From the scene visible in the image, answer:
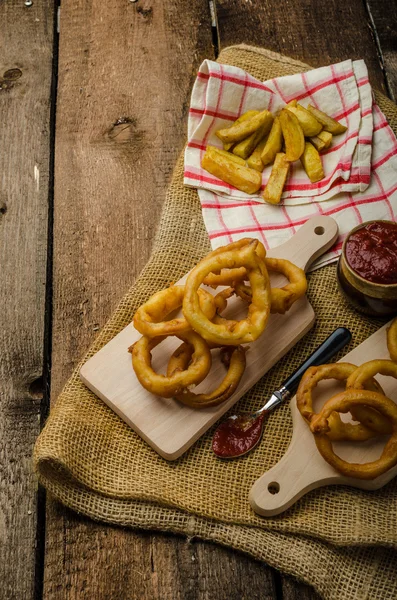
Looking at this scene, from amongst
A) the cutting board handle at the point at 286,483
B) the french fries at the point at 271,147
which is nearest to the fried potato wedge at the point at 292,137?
the french fries at the point at 271,147

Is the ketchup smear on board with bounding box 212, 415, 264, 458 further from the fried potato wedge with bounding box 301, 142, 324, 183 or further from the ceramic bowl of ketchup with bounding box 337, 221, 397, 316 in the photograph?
the fried potato wedge with bounding box 301, 142, 324, 183

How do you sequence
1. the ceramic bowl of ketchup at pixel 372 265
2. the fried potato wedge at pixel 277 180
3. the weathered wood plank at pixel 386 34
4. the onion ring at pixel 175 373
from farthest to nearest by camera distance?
1. the weathered wood plank at pixel 386 34
2. the fried potato wedge at pixel 277 180
3. the ceramic bowl of ketchup at pixel 372 265
4. the onion ring at pixel 175 373

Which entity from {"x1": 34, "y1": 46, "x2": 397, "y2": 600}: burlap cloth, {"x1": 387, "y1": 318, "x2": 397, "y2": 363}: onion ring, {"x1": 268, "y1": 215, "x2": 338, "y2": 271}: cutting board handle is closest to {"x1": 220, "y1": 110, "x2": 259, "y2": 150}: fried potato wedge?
{"x1": 268, "y1": 215, "x2": 338, "y2": 271}: cutting board handle

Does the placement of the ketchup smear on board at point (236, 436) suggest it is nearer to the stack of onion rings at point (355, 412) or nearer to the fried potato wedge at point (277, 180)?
the stack of onion rings at point (355, 412)

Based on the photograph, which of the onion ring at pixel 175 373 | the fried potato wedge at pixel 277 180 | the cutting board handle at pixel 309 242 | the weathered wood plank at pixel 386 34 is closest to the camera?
the onion ring at pixel 175 373

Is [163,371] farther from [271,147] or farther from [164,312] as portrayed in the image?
[271,147]

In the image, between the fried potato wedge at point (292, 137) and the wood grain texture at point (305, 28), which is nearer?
the fried potato wedge at point (292, 137)

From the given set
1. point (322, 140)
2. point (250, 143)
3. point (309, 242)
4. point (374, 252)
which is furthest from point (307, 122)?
point (374, 252)
